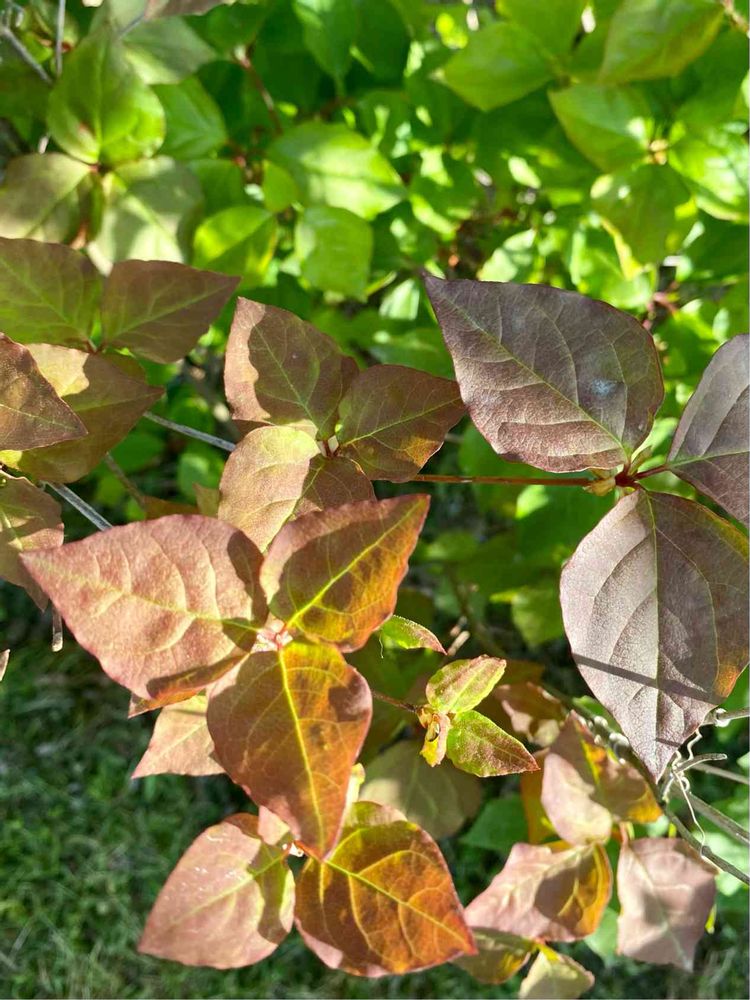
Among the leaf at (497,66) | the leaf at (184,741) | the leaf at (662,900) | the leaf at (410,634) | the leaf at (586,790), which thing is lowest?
the leaf at (662,900)

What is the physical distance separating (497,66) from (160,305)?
577 millimetres

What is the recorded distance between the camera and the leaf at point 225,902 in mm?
710

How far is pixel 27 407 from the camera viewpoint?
2.20 feet

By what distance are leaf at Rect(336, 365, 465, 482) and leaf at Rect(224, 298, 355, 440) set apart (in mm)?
29

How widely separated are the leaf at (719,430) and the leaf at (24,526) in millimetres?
526

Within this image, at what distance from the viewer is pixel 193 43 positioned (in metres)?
1.03

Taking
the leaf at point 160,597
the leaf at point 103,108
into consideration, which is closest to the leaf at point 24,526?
the leaf at point 160,597

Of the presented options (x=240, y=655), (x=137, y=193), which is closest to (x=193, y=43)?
(x=137, y=193)

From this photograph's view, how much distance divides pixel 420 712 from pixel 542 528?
1.86 feet

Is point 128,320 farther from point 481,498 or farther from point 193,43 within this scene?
point 481,498

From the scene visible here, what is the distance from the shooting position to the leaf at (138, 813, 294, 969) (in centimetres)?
71

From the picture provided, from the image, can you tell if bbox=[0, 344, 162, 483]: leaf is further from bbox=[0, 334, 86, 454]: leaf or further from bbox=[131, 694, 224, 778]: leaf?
bbox=[131, 694, 224, 778]: leaf

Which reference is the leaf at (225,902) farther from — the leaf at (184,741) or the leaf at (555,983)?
the leaf at (555,983)

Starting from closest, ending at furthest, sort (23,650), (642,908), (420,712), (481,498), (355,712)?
(355,712)
(420,712)
(642,908)
(481,498)
(23,650)
